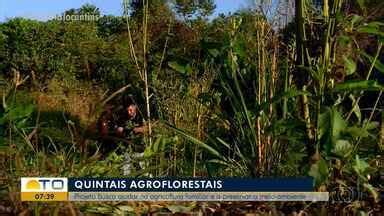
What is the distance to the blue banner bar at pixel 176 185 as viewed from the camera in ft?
12.6

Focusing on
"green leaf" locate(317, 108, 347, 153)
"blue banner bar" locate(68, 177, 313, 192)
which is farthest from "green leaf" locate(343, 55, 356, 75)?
"blue banner bar" locate(68, 177, 313, 192)

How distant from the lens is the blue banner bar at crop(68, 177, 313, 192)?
384 centimetres

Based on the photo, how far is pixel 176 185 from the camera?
12.8ft

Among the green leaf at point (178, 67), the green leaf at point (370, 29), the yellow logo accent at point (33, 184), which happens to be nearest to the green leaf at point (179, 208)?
the yellow logo accent at point (33, 184)

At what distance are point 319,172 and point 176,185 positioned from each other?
84 centimetres

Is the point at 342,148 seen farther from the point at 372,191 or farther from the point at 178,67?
the point at 178,67

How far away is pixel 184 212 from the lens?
3.68m

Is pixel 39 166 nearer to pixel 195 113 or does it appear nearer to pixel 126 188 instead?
pixel 126 188

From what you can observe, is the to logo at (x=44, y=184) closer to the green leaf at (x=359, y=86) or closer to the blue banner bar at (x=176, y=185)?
the blue banner bar at (x=176, y=185)

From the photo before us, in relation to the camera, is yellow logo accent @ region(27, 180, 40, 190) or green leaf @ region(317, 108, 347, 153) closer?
green leaf @ region(317, 108, 347, 153)

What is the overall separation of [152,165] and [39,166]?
73 cm

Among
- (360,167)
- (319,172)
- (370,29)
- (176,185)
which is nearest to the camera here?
(319,172)

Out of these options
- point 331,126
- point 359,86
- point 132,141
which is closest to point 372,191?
point 331,126

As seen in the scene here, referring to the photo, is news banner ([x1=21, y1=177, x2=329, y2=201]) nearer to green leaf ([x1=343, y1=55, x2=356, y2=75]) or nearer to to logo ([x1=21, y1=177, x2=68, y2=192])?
to logo ([x1=21, y1=177, x2=68, y2=192])
